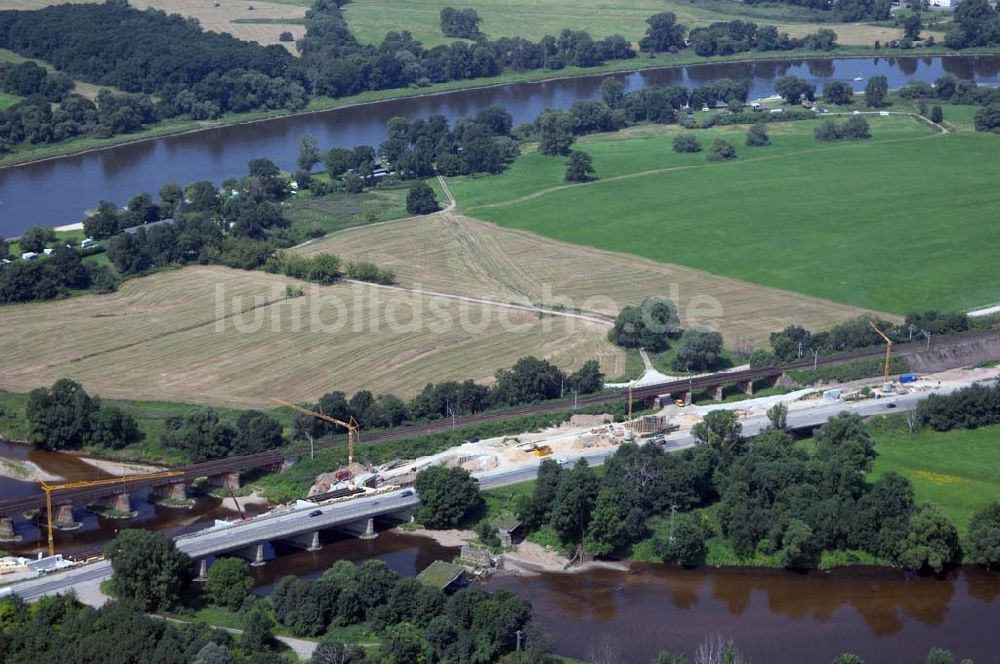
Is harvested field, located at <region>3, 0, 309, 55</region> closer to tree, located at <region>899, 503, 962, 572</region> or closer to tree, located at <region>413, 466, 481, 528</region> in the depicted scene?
tree, located at <region>413, 466, 481, 528</region>

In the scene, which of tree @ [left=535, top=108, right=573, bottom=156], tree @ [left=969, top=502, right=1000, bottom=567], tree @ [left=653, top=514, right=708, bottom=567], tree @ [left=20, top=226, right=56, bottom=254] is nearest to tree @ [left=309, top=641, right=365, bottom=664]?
tree @ [left=653, top=514, right=708, bottom=567]

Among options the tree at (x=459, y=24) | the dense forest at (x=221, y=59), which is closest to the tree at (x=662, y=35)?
the dense forest at (x=221, y=59)

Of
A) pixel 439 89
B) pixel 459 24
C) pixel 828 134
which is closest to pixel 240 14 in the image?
pixel 459 24

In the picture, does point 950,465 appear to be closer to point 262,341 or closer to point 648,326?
point 648,326

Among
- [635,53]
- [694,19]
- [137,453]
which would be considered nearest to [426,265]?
[137,453]

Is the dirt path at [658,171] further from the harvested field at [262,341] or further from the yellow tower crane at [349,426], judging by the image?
the yellow tower crane at [349,426]
